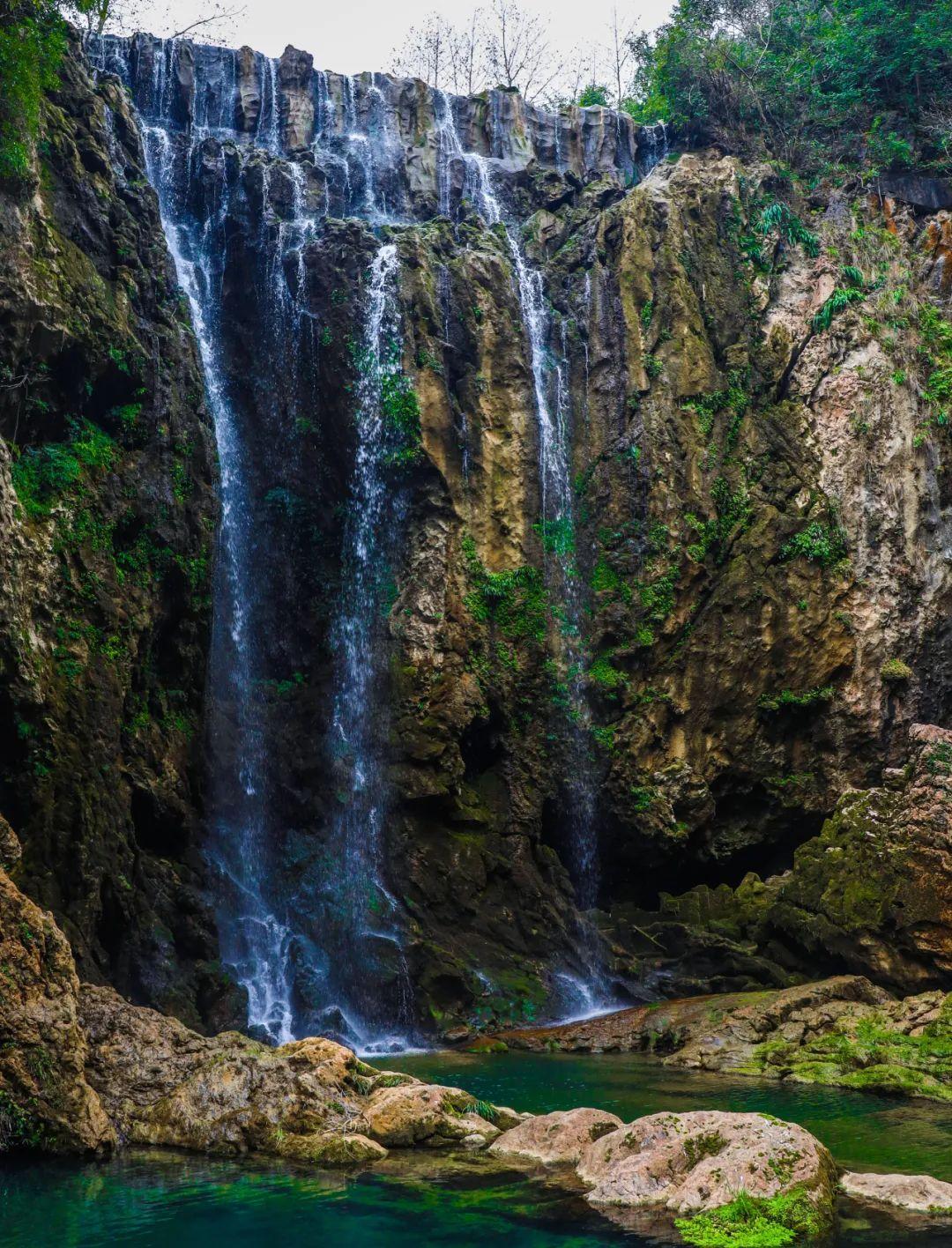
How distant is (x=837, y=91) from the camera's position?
102 feet

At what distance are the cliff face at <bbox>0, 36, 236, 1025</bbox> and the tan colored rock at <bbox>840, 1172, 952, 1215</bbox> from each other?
954 cm

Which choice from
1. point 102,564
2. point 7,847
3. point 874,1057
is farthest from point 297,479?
point 874,1057

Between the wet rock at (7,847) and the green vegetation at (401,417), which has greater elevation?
the green vegetation at (401,417)

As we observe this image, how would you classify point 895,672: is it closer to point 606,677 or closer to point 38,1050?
point 606,677

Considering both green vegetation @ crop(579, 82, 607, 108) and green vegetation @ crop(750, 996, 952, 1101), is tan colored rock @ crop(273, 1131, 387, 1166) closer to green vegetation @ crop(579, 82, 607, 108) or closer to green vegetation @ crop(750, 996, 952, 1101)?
green vegetation @ crop(750, 996, 952, 1101)

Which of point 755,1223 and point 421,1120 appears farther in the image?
point 421,1120

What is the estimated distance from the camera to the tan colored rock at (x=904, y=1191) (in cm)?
720

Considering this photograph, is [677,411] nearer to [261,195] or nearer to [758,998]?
[261,195]

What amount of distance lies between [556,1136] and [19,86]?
52.9ft

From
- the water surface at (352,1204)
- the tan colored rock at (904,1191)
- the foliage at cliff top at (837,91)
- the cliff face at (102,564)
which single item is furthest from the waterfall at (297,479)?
the tan colored rock at (904,1191)

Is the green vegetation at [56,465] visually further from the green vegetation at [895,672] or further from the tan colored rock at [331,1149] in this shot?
the green vegetation at [895,672]

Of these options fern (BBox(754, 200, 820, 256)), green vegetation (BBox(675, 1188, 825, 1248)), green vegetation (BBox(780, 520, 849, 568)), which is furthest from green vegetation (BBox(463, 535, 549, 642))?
green vegetation (BBox(675, 1188, 825, 1248))

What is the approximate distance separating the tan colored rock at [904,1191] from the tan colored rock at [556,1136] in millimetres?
2022

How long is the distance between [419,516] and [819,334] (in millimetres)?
10787
